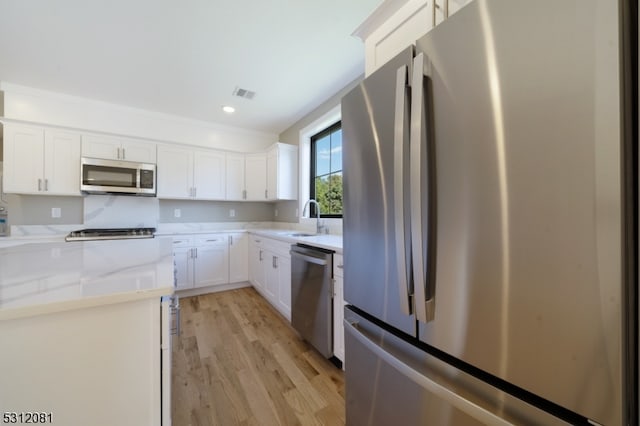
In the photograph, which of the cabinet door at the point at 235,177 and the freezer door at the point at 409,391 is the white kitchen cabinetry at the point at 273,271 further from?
the freezer door at the point at 409,391

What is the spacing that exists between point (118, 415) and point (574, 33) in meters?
1.61

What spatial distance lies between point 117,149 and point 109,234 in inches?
43.2

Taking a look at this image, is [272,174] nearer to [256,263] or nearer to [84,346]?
[256,263]

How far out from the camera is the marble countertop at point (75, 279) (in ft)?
2.20

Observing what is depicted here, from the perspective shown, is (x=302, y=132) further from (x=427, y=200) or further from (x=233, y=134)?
(x=427, y=200)

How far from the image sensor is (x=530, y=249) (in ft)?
1.79

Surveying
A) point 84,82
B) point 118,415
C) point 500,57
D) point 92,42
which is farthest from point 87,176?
point 500,57

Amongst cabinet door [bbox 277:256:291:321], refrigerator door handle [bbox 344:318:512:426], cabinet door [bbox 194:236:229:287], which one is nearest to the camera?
refrigerator door handle [bbox 344:318:512:426]

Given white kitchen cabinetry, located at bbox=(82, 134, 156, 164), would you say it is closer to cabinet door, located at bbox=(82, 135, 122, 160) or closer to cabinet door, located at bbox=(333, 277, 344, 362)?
cabinet door, located at bbox=(82, 135, 122, 160)

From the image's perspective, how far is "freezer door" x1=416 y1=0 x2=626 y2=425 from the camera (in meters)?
0.45

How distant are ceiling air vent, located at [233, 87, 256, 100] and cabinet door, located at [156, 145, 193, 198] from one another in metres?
1.29

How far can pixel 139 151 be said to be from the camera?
3207 millimetres

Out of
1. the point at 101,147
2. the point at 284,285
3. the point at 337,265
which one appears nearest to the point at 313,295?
the point at 337,265

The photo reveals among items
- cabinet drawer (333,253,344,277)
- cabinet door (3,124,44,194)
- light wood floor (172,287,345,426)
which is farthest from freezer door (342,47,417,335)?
cabinet door (3,124,44,194)
